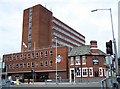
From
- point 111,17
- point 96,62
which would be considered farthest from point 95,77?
point 111,17

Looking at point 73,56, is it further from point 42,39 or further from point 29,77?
point 42,39

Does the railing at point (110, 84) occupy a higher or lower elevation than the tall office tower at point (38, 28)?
lower

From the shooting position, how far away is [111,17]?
2681 centimetres

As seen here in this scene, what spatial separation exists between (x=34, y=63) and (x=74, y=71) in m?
18.5

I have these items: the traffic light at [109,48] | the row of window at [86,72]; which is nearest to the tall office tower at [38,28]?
the row of window at [86,72]

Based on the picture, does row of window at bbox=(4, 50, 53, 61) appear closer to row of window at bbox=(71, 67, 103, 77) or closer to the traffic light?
row of window at bbox=(71, 67, 103, 77)

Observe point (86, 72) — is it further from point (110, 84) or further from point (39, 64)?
point (110, 84)

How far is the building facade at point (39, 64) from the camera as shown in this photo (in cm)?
7099

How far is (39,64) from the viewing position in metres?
76.7

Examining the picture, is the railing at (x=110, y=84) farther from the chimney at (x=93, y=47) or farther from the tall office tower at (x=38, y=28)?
the tall office tower at (x=38, y=28)

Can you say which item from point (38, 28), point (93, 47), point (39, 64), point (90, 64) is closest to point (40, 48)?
point (39, 64)

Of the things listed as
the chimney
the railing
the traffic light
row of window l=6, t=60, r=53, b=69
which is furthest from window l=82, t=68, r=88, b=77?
the railing

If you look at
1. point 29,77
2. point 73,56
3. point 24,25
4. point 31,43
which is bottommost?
point 29,77

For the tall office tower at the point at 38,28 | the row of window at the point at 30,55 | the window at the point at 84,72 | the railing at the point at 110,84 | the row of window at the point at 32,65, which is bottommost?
the railing at the point at 110,84
